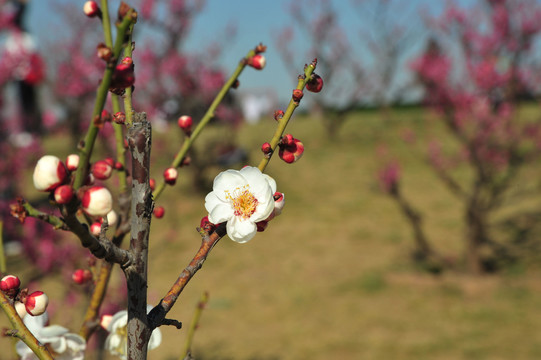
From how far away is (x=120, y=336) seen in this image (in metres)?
1.18

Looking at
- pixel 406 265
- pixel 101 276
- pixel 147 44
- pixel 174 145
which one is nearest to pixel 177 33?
pixel 147 44

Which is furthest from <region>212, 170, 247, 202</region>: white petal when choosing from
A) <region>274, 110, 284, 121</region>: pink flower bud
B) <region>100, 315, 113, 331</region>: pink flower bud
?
<region>100, 315, 113, 331</region>: pink flower bud

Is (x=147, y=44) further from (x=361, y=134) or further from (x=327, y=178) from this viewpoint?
(x=361, y=134)

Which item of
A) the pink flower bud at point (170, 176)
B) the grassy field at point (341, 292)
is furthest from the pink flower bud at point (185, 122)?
the grassy field at point (341, 292)

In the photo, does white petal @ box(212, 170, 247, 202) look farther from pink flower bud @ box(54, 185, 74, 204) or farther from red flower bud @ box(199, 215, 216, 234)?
pink flower bud @ box(54, 185, 74, 204)

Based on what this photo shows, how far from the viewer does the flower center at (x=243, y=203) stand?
0.91 m

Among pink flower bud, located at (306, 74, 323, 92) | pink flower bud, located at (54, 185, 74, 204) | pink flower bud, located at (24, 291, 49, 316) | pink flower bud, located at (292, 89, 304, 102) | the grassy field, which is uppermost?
the grassy field

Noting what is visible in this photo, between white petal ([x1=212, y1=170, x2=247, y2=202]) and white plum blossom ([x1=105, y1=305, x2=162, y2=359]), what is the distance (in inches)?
13.9

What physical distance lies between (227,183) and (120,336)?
1.69 feet

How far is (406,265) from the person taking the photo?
7.46 meters

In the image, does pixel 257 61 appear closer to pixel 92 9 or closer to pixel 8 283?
pixel 92 9

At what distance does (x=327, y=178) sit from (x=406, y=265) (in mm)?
5907

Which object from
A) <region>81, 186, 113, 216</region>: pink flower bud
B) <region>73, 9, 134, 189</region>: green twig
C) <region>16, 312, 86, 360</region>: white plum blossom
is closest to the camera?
<region>73, 9, 134, 189</region>: green twig

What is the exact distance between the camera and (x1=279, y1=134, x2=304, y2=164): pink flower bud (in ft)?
3.18
